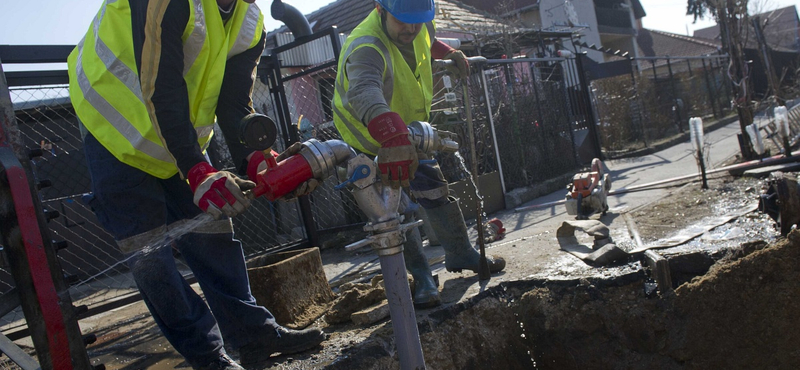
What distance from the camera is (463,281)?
10.3 feet

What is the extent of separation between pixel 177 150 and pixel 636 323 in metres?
2.19

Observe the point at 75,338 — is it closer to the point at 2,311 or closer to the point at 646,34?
the point at 2,311

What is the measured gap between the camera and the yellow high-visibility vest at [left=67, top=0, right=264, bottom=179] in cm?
197

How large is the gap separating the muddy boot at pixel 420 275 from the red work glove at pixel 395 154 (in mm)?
874

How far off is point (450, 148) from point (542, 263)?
1.41m

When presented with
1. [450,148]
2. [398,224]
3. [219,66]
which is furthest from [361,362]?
[219,66]

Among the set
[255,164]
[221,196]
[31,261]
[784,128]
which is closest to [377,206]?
[221,196]

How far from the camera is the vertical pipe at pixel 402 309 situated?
1817mm

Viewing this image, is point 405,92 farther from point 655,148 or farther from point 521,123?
point 655,148

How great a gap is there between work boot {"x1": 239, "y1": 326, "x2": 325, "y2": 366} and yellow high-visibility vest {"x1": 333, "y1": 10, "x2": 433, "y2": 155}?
977 mm

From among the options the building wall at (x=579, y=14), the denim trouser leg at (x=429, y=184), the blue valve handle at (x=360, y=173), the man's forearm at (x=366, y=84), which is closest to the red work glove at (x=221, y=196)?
the blue valve handle at (x=360, y=173)

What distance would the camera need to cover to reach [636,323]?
9.20 feet

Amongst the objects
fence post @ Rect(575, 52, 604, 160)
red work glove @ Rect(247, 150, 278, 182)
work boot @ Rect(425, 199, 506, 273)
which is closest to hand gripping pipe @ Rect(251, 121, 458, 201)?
red work glove @ Rect(247, 150, 278, 182)

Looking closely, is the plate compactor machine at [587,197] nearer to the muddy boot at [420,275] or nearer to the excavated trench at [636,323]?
the excavated trench at [636,323]
